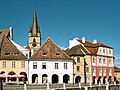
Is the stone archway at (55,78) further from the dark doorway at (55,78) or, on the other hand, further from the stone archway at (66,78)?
the stone archway at (66,78)

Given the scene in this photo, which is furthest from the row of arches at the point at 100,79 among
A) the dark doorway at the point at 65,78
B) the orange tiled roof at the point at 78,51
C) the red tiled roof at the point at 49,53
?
the red tiled roof at the point at 49,53

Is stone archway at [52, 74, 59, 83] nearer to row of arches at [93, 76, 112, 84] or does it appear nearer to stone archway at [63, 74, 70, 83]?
stone archway at [63, 74, 70, 83]

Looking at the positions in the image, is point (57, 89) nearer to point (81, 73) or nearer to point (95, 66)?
point (81, 73)

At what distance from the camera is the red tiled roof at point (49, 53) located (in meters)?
62.2

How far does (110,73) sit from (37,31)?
39.6 meters

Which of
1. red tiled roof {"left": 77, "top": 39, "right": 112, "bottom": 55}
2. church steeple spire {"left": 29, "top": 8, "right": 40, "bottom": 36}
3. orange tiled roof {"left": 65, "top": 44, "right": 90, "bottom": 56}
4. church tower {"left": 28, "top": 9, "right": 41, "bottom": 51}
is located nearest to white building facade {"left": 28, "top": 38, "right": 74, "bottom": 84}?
orange tiled roof {"left": 65, "top": 44, "right": 90, "bottom": 56}

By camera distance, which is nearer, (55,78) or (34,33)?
(55,78)

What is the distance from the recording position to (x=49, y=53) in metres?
62.9

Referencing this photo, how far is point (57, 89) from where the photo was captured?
1497 inches

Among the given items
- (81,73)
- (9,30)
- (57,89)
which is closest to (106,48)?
(81,73)

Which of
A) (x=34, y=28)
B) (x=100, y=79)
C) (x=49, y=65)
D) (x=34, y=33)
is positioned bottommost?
(x=100, y=79)

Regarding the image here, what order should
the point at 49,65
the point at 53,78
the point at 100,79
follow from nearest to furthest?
the point at 49,65 < the point at 53,78 < the point at 100,79

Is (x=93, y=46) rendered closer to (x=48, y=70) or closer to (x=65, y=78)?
(x=65, y=78)

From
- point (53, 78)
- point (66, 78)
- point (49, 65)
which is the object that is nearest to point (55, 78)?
point (53, 78)
